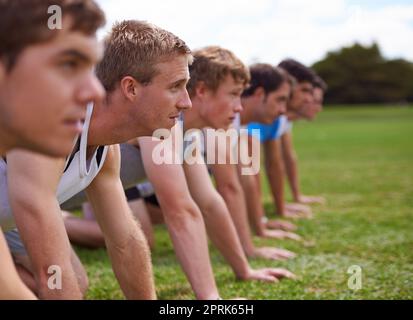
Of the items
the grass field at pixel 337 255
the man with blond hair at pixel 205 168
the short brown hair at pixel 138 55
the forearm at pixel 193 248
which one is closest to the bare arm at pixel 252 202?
the grass field at pixel 337 255

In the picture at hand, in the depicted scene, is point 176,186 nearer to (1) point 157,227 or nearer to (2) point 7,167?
(2) point 7,167

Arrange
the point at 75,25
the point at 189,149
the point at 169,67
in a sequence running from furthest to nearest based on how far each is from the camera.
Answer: the point at 189,149, the point at 169,67, the point at 75,25

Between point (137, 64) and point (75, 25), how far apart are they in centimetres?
128

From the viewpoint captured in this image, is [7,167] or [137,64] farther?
[137,64]

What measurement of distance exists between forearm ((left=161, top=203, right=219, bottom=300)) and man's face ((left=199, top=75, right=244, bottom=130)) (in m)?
0.84

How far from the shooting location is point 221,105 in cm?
422

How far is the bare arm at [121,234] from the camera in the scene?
2957 mm

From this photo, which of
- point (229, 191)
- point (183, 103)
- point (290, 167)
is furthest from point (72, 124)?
point (290, 167)

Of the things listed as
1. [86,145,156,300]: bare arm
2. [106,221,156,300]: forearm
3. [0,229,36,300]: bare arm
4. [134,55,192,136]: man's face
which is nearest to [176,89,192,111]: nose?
[134,55,192,136]: man's face

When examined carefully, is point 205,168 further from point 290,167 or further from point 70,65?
point 290,167

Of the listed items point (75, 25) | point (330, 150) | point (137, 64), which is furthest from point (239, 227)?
point (330, 150)

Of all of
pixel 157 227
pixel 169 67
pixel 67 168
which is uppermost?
pixel 169 67

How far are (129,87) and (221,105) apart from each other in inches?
57.3
